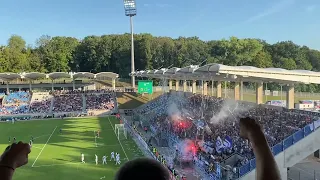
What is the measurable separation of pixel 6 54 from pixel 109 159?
65912mm

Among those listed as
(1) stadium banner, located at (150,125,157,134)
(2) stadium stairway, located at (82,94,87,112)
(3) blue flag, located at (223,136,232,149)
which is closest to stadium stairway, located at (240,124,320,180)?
(3) blue flag, located at (223,136,232,149)

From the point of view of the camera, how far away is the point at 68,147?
99.3 ft

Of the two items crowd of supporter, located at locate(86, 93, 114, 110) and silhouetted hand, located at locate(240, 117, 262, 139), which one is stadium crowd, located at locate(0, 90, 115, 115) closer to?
crowd of supporter, located at locate(86, 93, 114, 110)

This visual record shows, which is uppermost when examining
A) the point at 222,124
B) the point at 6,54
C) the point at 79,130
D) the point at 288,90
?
the point at 6,54

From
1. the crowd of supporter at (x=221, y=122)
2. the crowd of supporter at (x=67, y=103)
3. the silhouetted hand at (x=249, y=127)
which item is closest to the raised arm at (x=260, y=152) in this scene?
the silhouetted hand at (x=249, y=127)

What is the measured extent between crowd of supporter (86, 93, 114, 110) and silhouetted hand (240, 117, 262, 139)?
54807mm

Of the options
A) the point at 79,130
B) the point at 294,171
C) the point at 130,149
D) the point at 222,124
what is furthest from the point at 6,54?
the point at 294,171

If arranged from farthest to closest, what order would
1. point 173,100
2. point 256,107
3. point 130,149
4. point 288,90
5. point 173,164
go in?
1. point 173,100
2. point 130,149
3. point 256,107
4. point 288,90
5. point 173,164

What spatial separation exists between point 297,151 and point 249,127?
17.1 meters

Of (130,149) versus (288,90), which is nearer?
(288,90)

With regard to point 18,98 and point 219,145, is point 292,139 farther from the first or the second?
point 18,98

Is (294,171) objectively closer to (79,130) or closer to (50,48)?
(79,130)

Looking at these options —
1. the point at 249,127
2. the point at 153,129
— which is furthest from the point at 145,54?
the point at 249,127

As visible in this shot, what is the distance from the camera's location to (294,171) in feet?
71.0
